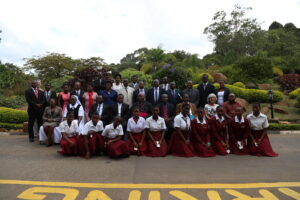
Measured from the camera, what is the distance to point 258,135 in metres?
6.30

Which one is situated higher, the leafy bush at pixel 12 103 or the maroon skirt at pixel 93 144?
the leafy bush at pixel 12 103

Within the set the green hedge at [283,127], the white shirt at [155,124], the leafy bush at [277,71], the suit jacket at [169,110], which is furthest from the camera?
the leafy bush at [277,71]

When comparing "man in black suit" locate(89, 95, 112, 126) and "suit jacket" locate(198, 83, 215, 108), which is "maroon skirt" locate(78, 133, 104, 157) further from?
"suit jacket" locate(198, 83, 215, 108)

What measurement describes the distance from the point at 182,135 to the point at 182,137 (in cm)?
6

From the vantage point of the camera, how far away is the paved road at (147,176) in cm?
370

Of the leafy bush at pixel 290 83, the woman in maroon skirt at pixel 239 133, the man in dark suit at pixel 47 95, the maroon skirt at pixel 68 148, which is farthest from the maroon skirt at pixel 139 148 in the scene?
the leafy bush at pixel 290 83

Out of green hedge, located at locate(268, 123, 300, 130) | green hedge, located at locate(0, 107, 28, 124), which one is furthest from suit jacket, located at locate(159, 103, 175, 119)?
green hedge, located at locate(0, 107, 28, 124)

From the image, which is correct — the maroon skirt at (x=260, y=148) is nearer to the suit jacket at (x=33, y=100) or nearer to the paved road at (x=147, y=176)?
the paved road at (x=147, y=176)

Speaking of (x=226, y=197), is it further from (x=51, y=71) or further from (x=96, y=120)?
(x=51, y=71)

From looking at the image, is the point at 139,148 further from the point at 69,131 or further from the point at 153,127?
the point at 69,131

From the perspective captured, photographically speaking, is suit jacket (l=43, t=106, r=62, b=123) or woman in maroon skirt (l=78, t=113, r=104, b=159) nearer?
woman in maroon skirt (l=78, t=113, r=104, b=159)

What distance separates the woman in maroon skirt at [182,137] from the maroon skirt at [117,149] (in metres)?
1.22

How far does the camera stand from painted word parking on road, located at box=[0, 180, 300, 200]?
3539 millimetres

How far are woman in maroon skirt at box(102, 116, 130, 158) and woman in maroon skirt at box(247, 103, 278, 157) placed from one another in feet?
10.7
